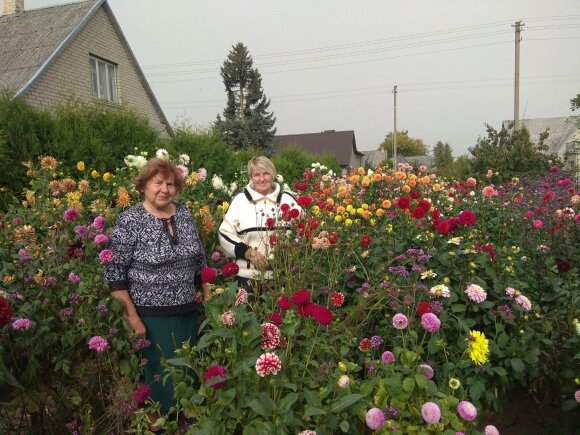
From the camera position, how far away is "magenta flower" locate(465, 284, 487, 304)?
6.56 feet

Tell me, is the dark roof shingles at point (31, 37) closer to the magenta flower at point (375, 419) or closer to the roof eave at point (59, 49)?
the roof eave at point (59, 49)

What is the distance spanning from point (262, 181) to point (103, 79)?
14.8 m

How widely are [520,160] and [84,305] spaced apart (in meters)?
13.2

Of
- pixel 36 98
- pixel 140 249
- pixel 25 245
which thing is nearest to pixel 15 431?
pixel 140 249

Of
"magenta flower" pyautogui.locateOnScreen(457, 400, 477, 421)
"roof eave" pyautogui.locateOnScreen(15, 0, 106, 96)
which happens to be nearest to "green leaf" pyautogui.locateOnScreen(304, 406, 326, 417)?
"magenta flower" pyautogui.locateOnScreen(457, 400, 477, 421)

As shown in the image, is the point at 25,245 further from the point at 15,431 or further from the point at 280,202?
the point at 280,202

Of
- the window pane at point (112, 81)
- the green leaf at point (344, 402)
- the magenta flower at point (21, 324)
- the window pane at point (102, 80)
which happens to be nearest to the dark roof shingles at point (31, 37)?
the window pane at point (102, 80)

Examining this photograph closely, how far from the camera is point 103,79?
50.4ft

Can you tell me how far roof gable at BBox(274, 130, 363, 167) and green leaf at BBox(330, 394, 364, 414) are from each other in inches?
1876

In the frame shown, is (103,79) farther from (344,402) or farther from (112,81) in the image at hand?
(344,402)

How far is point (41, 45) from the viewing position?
1293cm

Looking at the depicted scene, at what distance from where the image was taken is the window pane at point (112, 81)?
15.7m

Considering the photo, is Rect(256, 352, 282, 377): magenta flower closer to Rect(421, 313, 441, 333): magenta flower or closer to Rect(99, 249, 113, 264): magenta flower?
Rect(421, 313, 441, 333): magenta flower

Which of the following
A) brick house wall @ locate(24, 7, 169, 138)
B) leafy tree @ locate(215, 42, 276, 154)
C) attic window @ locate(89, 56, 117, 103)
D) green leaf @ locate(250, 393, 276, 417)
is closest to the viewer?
green leaf @ locate(250, 393, 276, 417)
